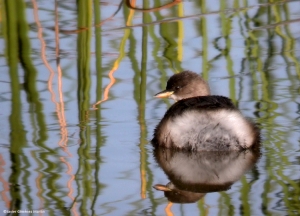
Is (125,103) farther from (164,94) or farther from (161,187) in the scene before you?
(161,187)

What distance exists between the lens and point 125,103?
7.48 meters

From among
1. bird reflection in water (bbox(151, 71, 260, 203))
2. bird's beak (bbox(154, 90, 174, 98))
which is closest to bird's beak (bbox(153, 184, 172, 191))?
bird reflection in water (bbox(151, 71, 260, 203))

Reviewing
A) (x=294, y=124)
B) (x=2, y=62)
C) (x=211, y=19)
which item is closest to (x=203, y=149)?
(x=294, y=124)

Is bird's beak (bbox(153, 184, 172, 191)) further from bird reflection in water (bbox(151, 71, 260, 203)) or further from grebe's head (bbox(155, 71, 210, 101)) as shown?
grebe's head (bbox(155, 71, 210, 101))

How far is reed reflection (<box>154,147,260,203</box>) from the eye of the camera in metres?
5.49

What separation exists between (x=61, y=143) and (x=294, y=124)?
1689 millimetres

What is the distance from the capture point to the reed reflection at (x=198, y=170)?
549 centimetres

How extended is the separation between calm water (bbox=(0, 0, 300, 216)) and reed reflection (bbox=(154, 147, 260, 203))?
0.19 ft

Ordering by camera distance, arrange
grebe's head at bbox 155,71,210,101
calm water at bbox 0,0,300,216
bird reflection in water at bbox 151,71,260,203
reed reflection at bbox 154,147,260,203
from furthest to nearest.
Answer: grebe's head at bbox 155,71,210,101
bird reflection in water at bbox 151,71,260,203
reed reflection at bbox 154,147,260,203
calm water at bbox 0,0,300,216

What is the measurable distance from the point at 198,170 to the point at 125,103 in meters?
1.66

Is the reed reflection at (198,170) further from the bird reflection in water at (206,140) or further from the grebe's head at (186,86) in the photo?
the grebe's head at (186,86)

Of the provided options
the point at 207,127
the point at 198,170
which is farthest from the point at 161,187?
the point at 207,127

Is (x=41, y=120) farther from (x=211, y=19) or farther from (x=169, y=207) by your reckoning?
(x=211, y=19)

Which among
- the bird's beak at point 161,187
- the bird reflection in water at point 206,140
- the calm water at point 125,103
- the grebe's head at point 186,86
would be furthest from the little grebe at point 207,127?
the grebe's head at point 186,86
